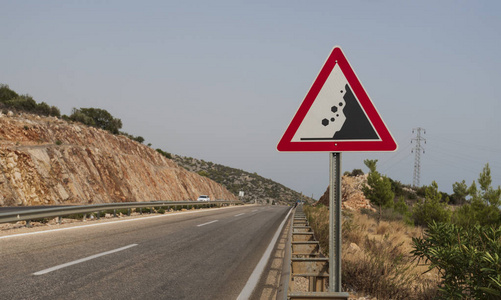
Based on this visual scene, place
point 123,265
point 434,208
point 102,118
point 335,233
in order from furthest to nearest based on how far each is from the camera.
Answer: point 102,118
point 434,208
point 123,265
point 335,233

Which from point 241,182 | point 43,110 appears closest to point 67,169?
point 43,110

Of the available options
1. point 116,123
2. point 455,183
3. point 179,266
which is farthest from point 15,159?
point 455,183

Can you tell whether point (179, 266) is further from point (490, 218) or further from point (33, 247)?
point (490, 218)

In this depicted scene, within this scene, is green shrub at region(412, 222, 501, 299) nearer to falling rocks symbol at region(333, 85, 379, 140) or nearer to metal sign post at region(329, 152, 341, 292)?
metal sign post at region(329, 152, 341, 292)

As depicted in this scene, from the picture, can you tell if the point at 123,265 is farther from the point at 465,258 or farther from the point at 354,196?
the point at 354,196

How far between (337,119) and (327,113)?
11cm

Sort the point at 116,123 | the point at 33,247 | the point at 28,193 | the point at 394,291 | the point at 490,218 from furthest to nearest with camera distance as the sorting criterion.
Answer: the point at 116,123 → the point at 490,218 → the point at 28,193 → the point at 33,247 → the point at 394,291

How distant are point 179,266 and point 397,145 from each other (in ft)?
17.3

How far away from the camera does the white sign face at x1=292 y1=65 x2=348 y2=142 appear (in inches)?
130

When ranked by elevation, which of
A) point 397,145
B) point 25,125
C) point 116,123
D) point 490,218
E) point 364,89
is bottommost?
point 490,218

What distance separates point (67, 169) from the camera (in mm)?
27734

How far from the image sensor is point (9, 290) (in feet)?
16.2

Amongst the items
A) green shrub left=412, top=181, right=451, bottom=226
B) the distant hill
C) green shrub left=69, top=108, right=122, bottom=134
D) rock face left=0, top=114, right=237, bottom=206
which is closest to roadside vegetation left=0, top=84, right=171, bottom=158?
green shrub left=69, top=108, right=122, bottom=134

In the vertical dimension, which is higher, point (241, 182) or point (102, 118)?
point (102, 118)
